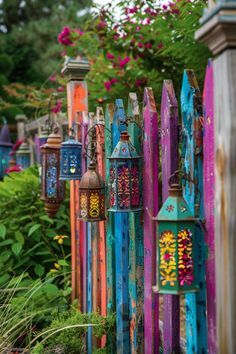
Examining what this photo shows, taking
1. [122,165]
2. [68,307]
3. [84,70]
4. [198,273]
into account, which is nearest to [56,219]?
[68,307]

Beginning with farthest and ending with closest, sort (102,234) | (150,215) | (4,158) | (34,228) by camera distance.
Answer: (4,158) → (34,228) → (102,234) → (150,215)

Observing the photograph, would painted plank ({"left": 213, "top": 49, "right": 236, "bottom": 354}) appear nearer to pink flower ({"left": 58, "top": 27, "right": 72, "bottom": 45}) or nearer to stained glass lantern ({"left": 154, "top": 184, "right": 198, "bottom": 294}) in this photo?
stained glass lantern ({"left": 154, "top": 184, "right": 198, "bottom": 294})

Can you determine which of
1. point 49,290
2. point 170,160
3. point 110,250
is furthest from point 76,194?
point 170,160

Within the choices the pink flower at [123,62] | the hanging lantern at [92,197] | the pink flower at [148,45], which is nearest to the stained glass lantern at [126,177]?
the hanging lantern at [92,197]

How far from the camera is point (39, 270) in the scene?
3588 millimetres

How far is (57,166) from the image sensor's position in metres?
3.69

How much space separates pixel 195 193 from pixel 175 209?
200 millimetres

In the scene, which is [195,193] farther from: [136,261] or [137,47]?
[137,47]

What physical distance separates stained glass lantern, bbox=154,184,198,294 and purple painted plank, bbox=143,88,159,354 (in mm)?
514

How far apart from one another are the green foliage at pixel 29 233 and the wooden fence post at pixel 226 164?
2140 mm

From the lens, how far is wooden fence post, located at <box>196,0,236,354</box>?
4.28ft

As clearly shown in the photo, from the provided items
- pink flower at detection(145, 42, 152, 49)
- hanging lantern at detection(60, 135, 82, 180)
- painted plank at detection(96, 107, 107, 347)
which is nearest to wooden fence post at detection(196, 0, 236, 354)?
painted plank at detection(96, 107, 107, 347)

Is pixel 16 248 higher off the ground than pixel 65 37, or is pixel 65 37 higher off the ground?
pixel 65 37

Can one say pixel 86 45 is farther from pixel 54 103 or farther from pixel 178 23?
pixel 178 23
